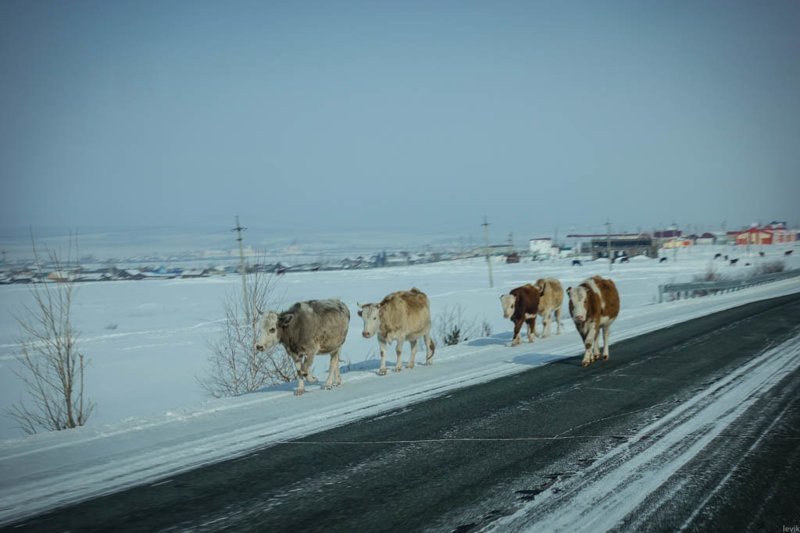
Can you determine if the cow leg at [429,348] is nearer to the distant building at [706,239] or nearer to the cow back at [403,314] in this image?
the cow back at [403,314]

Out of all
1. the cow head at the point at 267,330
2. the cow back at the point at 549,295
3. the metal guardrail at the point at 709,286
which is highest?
the cow head at the point at 267,330

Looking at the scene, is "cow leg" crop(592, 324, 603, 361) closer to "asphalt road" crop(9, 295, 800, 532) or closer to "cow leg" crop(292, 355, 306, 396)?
"asphalt road" crop(9, 295, 800, 532)

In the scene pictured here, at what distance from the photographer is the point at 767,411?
7.36 m

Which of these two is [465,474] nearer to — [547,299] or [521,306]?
[521,306]

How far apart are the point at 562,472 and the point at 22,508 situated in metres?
4.62

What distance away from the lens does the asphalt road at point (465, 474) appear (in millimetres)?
4344

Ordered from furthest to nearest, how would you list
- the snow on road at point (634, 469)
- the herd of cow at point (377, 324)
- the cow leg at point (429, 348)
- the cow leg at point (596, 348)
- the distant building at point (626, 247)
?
the distant building at point (626, 247)
the cow leg at point (429, 348)
the cow leg at point (596, 348)
the herd of cow at point (377, 324)
the snow on road at point (634, 469)

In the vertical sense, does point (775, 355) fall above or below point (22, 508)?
below

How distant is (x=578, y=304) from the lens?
39.0 feet

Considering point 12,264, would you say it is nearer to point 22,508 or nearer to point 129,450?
point 129,450

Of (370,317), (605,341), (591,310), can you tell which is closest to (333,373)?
(370,317)

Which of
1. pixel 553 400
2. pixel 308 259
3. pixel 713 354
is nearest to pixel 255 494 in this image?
pixel 553 400

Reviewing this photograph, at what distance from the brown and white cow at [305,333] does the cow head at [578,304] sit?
4.68m

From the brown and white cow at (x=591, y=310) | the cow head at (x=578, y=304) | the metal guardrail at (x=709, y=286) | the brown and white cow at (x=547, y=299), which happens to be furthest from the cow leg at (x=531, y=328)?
the metal guardrail at (x=709, y=286)
